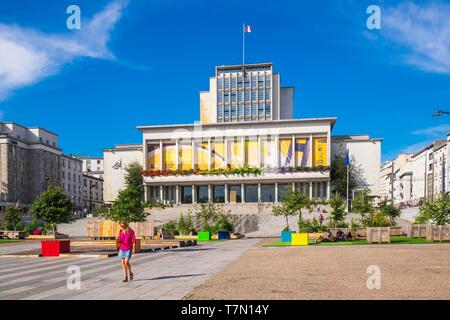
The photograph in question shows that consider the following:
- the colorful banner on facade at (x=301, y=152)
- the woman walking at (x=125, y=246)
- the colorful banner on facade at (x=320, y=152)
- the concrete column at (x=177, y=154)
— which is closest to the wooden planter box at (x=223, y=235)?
the woman walking at (x=125, y=246)

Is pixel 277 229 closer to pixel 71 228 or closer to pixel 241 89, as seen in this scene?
pixel 71 228

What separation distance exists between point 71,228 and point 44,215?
3649cm

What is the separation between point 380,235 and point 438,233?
155 inches

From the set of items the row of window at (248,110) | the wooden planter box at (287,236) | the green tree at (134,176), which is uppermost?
the row of window at (248,110)

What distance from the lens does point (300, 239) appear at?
93.8 ft

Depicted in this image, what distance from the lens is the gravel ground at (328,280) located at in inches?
380

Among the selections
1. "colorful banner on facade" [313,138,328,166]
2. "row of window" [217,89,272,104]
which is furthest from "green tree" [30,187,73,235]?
"row of window" [217,89,272,104]

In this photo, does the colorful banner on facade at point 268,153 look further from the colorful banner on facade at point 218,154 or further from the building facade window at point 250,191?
the colorful banner on facade at point 218,154

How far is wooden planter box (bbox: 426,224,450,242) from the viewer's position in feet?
90.2

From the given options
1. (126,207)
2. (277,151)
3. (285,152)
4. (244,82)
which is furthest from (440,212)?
(244,82)

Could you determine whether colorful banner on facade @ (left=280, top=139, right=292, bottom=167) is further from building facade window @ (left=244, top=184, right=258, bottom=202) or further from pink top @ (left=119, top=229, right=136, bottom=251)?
pink top @ (left=119, top=229, right=136, bottom=251)

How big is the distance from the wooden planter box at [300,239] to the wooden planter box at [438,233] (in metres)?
7.90

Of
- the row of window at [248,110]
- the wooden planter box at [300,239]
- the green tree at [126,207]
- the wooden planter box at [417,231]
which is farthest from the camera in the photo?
the row of window at [248,110]
